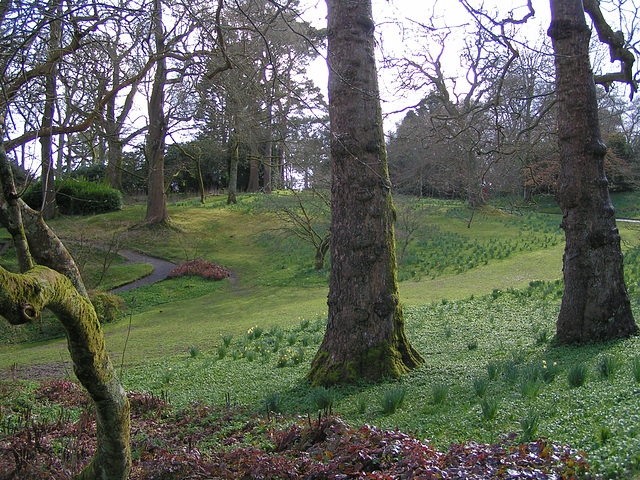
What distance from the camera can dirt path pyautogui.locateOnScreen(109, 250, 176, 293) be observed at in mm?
19073

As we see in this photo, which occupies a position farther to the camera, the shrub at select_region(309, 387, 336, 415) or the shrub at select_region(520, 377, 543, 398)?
the shrub at select_region(309, 387, 336, 415)

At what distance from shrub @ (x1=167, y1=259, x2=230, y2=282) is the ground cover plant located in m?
2.19

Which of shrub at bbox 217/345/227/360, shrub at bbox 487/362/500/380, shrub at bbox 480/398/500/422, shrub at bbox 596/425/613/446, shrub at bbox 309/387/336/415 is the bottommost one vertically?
shrub at bbox 217/345/227/360

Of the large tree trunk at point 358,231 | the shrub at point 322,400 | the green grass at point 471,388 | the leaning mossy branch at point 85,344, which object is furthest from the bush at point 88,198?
the leaning mossy branch at point 85,344

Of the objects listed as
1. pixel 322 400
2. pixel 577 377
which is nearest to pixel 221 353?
pixel 322 400

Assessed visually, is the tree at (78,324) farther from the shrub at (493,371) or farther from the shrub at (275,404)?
the shrub at (493,371)

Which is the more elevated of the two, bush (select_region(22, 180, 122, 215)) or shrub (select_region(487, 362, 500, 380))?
bush (select_region(22, 180, 122, 215))

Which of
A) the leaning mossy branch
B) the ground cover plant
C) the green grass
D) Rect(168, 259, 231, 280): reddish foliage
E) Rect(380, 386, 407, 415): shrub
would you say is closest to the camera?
the leaning mossy branch

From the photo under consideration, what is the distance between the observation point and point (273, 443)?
3.83 meters

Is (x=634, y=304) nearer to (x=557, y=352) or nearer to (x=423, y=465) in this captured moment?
(x=557, y=352)

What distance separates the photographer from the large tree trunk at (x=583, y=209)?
5949 mm

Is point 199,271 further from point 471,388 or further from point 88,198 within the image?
point 471,388

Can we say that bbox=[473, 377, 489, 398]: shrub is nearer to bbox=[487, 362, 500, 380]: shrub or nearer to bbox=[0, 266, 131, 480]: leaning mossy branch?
bbox=[487, 362, 500, 380]: shrub

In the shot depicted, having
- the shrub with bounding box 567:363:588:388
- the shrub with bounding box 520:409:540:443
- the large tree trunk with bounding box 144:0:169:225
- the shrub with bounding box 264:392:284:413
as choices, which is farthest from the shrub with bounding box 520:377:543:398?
the large tree trunk with bounding box 144:0:169:225
